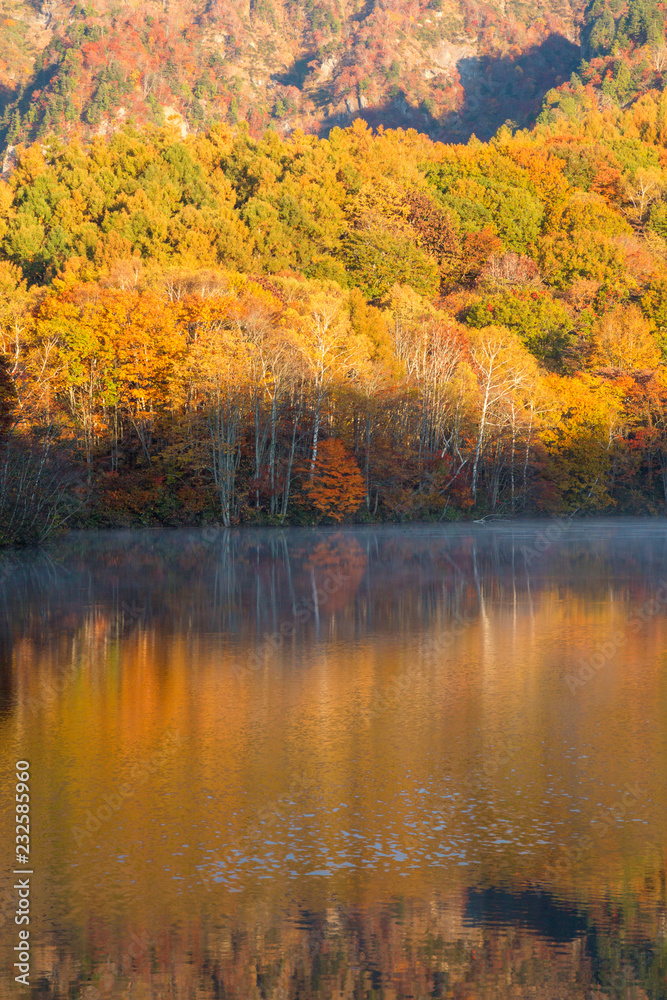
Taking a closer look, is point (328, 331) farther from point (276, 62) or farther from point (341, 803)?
point (276, 62)

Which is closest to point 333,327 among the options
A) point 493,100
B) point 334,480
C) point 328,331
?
point 328,331

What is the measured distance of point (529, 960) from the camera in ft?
17.3

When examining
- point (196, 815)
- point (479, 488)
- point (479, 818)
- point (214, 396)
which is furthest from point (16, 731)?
point (479, 488)

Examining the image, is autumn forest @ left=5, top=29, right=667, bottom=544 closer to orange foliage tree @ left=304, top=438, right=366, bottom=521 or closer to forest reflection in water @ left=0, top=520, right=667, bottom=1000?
orange foliage tree @ left=304, top=438, right=366, bottom=521

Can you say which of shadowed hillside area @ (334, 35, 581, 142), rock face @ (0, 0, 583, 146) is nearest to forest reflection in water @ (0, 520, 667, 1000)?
rock face @ (0, 0, 583, 146)

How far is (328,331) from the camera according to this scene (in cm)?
5916

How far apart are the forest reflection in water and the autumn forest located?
1894 cm

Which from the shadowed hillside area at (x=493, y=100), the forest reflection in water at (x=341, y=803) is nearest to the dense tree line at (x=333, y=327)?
the forest reflection in water at (x=341, y=803)

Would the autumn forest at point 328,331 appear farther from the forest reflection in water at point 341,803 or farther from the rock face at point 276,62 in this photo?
the rock face at point 276,62

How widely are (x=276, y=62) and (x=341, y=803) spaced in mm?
184823

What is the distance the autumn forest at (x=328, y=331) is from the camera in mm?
51688

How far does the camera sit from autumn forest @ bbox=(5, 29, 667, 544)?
51.7 m

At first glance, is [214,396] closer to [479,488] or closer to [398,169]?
[479,488]

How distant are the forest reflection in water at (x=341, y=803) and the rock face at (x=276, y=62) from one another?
14127cm
